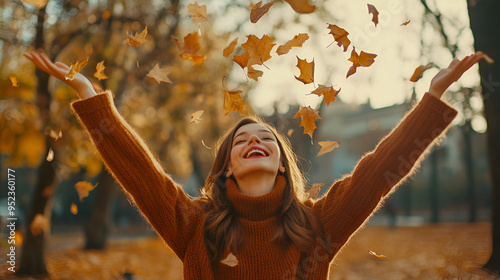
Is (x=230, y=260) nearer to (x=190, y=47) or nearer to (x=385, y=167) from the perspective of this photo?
(x=385, y=167)

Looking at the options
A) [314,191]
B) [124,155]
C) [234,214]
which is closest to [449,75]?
[314,191]

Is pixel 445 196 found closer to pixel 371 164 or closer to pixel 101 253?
pixel 101 253

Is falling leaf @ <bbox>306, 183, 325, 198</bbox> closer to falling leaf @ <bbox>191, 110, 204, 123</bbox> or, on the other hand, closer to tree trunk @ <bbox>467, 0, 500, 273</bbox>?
falling leaf @ <bbox>191, 110, 204, 123</bbox>

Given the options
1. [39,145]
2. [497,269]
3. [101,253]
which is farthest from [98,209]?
[497,269]

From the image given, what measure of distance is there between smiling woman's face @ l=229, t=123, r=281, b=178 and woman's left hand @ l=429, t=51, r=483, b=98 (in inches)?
36.8

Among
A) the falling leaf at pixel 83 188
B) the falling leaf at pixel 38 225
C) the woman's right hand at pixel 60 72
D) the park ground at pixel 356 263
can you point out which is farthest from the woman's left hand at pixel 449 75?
the falling leaf at pixel 38 225

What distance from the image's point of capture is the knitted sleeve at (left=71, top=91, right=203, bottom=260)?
2.38 m

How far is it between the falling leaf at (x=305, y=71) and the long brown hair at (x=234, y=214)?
1.41 feet

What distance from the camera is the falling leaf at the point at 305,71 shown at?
8.59 feet

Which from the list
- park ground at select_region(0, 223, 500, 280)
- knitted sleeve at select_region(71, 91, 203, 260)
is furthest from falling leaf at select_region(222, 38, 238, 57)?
park ground at select_region(0, 223, 500, 280)

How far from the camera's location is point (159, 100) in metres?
12.7

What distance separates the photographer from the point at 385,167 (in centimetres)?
241

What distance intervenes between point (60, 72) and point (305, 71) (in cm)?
137

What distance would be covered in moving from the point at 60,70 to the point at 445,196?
33067 mm
